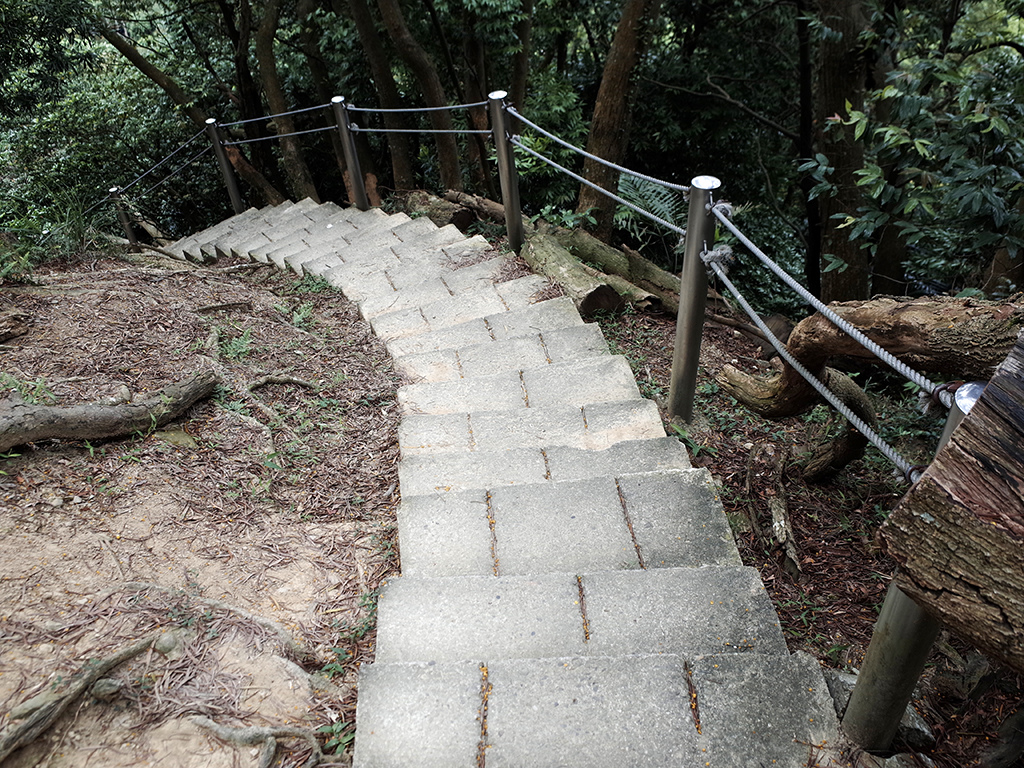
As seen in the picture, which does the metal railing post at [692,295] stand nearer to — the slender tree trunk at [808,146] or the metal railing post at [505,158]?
the metal railing post at [505,158]

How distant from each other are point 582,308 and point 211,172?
337 inches

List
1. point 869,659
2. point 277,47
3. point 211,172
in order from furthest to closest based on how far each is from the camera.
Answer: point 211,172, point 277,47, point 869,659

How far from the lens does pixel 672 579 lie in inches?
72.9

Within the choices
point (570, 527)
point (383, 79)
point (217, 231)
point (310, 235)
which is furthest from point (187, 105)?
point (570, 527)

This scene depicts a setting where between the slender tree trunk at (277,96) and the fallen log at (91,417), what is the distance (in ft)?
16.8

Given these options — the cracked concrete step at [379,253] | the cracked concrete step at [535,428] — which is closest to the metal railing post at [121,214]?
the cracked concrete step at [379,253]

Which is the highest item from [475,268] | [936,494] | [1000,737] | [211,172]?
[936,494]

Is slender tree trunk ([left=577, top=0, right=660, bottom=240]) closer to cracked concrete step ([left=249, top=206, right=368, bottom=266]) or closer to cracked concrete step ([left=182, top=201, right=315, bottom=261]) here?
cracked concrete step ([left=249, top=206, right=368, bottom=266])

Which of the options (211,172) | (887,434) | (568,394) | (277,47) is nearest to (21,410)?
(568,394)

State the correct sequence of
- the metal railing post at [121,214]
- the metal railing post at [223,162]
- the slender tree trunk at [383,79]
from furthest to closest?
the metal railing post at [121,214], the metal railing post at [223,162], the slender tree trunk at [383,79]

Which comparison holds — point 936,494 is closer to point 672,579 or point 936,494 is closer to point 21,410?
point 672,579

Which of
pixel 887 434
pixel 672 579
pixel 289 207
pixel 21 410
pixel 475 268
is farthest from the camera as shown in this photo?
pixel 289 207

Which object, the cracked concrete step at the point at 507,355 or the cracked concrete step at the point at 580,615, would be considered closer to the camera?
the cracked concrete step at the point at 580,615

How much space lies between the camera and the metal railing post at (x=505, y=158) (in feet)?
13.0
